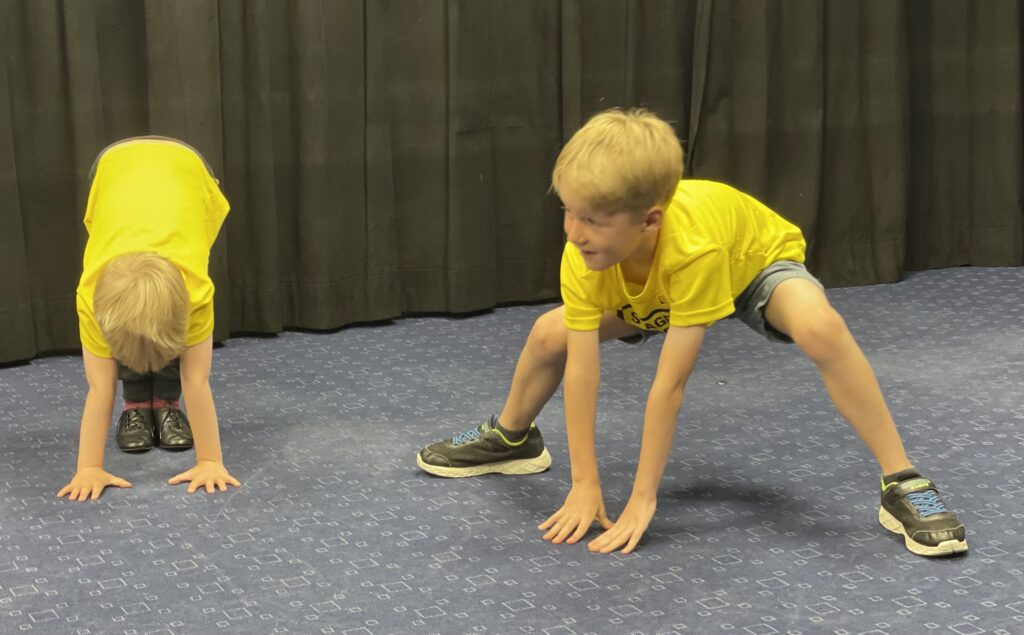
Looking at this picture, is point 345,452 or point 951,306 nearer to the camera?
point 345,452

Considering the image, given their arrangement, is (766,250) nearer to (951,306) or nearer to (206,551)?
(206,551)

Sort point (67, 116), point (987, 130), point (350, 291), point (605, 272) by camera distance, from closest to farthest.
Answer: point (605, 272)
point (67, 116)
point (350, 291)
point (987, 130)

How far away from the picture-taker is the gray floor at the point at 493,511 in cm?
162

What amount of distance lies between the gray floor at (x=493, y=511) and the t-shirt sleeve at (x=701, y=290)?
0.34 m

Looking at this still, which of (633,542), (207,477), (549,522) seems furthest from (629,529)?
(207,477)

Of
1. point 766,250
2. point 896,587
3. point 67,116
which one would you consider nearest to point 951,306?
point 766,250

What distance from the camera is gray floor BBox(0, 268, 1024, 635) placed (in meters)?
1.62

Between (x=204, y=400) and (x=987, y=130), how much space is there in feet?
7.94

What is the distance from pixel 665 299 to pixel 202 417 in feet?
2.64

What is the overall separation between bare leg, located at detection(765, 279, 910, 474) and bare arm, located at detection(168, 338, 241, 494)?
3.04 ft

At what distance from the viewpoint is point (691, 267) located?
1729 mm

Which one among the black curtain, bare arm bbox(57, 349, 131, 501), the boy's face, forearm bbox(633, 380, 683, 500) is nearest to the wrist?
forearm bbox(633, 380, 683, 500)

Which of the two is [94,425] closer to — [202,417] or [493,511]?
[202,417]

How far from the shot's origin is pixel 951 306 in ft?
10.2
